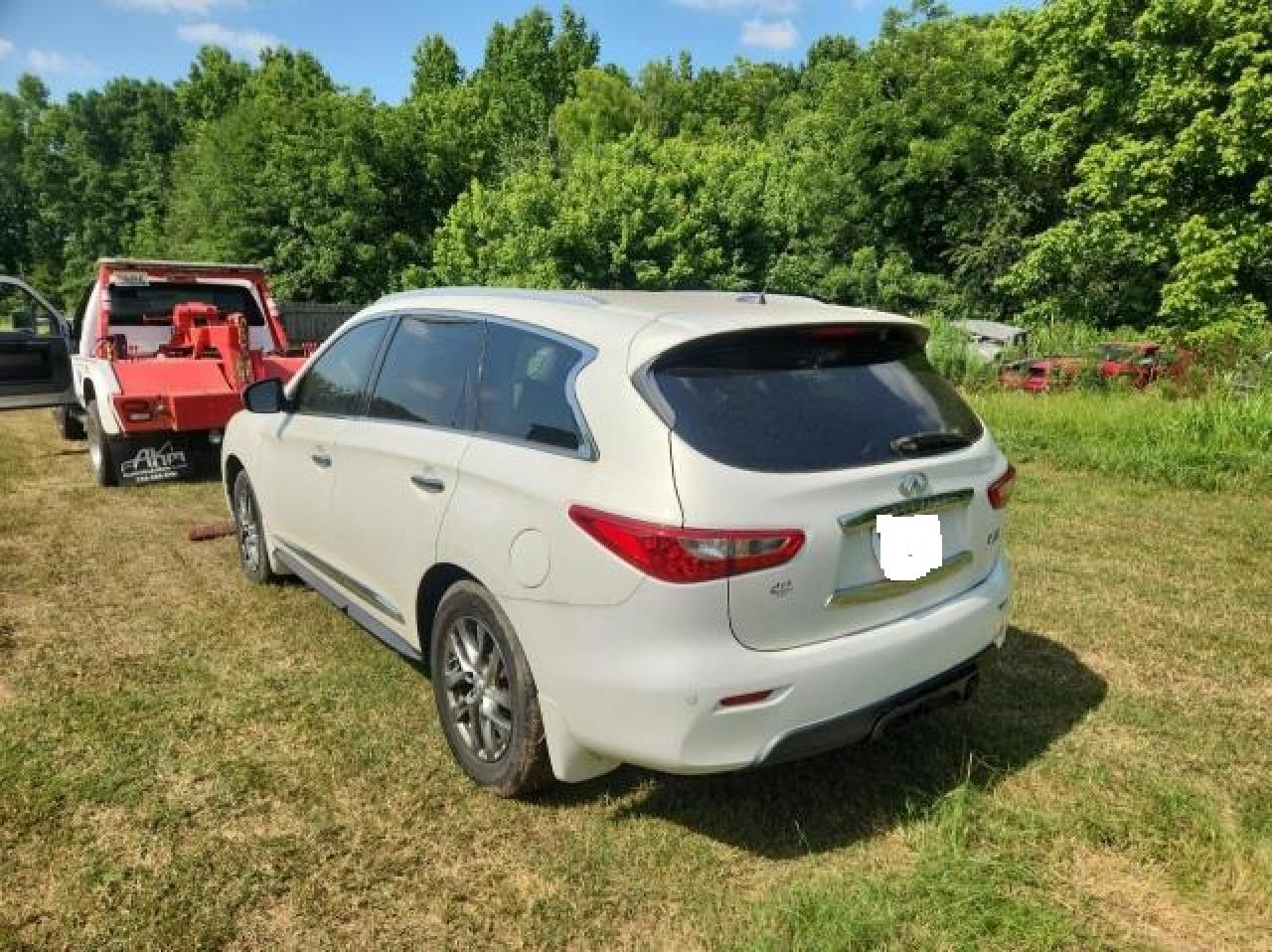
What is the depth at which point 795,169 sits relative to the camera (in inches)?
1188

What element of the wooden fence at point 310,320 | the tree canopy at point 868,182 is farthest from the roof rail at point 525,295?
the wooden fence at point 310,320

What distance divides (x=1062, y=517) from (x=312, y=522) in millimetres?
5262

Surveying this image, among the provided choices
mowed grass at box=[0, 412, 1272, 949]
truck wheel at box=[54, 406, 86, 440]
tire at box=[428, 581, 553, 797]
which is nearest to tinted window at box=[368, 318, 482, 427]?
tire at box=[428, 581, 553, 797]

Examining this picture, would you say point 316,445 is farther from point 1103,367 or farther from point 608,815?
point 1103,367

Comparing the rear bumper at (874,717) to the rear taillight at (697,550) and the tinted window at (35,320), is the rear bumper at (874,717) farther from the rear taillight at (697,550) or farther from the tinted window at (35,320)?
the tinted window at (35,320)

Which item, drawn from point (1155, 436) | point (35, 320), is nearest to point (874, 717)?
point (1155, 436)

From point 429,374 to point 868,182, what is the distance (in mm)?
30327

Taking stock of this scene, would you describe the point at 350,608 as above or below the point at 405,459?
below

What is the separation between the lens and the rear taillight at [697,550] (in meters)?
2.25

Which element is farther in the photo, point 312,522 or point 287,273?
point 287,273

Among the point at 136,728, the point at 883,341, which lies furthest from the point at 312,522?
the point at 883,341

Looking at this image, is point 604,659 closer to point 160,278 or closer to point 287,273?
point 160,278

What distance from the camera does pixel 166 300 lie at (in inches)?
361

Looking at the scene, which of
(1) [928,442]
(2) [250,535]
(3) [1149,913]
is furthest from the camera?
(2) [250,535]
